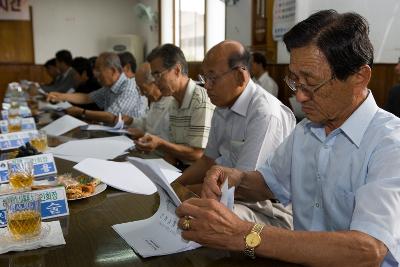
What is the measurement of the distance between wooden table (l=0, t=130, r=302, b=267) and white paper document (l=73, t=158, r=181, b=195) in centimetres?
19

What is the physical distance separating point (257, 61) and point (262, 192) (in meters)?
3.25

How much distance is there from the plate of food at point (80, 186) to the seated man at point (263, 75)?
3.18 m

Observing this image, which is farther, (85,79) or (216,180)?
(85,79)

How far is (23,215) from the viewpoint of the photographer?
3.14ft

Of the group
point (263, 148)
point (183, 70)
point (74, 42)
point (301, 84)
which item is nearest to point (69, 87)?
point (74, 42)

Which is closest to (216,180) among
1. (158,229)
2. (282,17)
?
(158,229)

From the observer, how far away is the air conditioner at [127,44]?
8.74 metres

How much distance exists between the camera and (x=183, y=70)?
96.0 inches

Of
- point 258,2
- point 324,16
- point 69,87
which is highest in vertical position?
point 258,2

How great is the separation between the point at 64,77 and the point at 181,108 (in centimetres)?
474

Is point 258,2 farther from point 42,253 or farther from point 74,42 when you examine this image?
point 74,42

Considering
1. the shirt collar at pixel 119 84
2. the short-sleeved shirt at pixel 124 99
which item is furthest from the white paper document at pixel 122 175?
the shirt collar at pixel 119 84

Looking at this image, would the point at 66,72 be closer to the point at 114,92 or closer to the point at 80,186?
the point at 114,92

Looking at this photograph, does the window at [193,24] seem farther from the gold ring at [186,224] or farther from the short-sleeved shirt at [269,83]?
the gold ring at [186,224]
